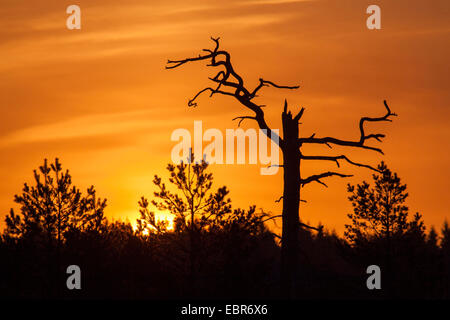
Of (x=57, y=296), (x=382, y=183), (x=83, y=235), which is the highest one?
(x=382, y=183)

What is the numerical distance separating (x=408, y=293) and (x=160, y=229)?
552 inches

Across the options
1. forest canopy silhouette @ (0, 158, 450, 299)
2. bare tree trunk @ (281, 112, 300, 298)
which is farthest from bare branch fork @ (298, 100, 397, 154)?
forest canopy silhouette @ (0, 158, 450, 299)

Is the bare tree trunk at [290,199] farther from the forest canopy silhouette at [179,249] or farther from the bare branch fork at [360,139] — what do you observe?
the forest canopy silhouette at [179,249]

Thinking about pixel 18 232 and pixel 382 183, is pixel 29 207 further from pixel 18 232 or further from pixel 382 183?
pixel 382 183

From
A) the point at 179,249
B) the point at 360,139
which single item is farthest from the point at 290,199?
the point at 179,249

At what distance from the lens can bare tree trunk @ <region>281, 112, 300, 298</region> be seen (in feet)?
48.2

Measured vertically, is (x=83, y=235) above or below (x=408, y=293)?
above

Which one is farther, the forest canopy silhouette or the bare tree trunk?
the forest canopy silhouette

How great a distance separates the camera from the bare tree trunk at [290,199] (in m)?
14.7

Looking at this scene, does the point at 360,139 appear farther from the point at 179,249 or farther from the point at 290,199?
the point at 179,249

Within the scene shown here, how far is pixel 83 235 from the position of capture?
4075 cm

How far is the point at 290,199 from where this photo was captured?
14.7m

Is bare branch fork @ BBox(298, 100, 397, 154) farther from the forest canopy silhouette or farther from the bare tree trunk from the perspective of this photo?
the forest canopy silhouette
